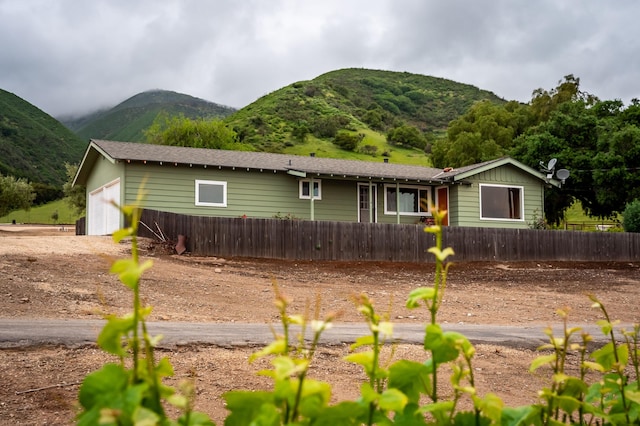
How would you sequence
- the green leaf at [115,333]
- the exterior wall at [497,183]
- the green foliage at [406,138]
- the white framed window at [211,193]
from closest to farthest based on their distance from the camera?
the green leaf at [115,333] < the white framed window at [211,193] < the exterior wall at [497,183] < the green foliage at [406,138]

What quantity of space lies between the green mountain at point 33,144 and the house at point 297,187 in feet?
225

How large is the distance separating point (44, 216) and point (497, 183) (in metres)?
46.6

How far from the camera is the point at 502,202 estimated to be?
2562cm

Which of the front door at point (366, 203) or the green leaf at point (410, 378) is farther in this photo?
the front door at point (366, 203)

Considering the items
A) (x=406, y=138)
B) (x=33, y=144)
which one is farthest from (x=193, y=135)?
(x=33, y=144)

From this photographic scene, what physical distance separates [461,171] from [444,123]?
8736 centimetres

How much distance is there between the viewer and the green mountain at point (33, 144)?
9681cm

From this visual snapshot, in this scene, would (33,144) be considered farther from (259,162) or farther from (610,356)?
(610,356)

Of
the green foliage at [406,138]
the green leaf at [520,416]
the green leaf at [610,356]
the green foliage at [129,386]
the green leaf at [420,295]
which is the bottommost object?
the green leaf at [520,416]

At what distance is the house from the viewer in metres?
21.6

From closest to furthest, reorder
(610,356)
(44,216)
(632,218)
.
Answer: (610,356) < (632,218) < (44,216)

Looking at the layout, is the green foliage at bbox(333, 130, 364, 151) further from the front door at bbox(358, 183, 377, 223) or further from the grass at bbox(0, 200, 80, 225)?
the front door at bbox(358, 183, 377, 223)

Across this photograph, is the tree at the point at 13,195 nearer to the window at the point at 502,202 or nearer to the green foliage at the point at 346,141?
the window at the point at 502,202

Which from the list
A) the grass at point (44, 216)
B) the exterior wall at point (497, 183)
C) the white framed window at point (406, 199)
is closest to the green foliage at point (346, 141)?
the grass at point (44, 216)
